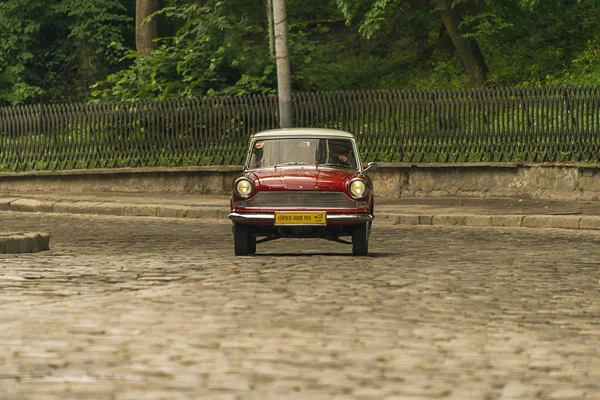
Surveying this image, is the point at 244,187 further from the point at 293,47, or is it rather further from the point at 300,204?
the point at 293,47

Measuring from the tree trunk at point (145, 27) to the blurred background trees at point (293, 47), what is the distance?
1.0 inches

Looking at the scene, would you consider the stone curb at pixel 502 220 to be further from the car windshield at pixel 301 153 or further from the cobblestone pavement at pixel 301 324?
the car windshield at pixel 301 153

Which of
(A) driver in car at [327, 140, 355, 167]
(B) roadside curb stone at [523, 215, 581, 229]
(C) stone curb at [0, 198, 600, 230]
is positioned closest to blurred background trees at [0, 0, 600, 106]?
(C) stone curb at [0, 198, 600, 230]

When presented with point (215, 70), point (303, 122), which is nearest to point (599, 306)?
point (303, 122)

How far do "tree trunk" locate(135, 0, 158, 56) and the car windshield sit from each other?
18483 mm

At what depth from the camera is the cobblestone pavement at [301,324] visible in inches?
301

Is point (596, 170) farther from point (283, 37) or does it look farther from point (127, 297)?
point (127, 297)

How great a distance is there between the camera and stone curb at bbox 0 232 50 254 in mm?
16761

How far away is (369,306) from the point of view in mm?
10984

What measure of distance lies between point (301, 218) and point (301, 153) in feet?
4.17

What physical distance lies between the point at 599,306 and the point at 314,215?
493 centimetres

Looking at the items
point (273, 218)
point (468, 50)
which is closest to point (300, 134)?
point (273, 218)

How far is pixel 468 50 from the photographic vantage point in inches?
1378

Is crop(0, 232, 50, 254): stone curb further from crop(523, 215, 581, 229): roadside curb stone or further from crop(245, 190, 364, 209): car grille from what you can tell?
crop(523, 215, 581, 229): roadside curb stone
